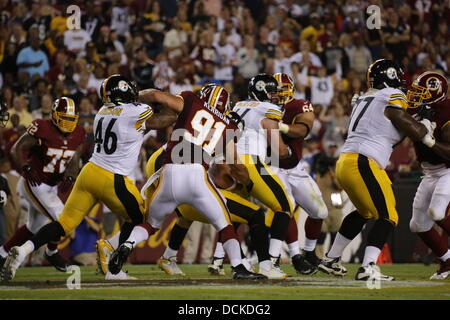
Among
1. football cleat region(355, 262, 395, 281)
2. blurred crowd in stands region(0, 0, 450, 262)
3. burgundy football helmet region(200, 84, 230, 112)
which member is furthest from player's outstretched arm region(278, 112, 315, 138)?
blurred crowd in stands region(0, 0, 450, 262)

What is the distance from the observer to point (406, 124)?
8344 mm

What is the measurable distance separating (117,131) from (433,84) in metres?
3.40

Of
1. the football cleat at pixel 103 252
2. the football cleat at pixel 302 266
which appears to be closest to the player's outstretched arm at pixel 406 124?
the football cleat at pixel 302 266

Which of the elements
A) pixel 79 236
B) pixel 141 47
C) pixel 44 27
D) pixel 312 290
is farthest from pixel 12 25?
pixel 312 290

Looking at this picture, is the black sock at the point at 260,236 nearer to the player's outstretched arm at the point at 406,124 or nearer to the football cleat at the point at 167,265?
the football cleat at the point at 167,265

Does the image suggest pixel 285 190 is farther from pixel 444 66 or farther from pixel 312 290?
pixel 444 66

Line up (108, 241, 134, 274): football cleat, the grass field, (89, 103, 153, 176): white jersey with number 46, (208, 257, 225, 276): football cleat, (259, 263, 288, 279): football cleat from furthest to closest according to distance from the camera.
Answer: (208, 257, 225, 276): football cleat < (259, 263, 288, 279): football cleat < (89, 103, 153, 176): white jersey with number 46 < (108, 241, 134, 274): football cleat < the grass field

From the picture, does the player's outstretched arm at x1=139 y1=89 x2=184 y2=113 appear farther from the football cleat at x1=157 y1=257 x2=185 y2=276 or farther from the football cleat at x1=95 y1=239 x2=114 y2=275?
the football cleat at x1=157 y1=257 x2=185 y2=276

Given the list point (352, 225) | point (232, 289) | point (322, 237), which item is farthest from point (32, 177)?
point (322, 237)

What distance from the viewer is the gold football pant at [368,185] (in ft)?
27.8

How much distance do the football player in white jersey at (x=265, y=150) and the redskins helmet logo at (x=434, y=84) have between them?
162 cm

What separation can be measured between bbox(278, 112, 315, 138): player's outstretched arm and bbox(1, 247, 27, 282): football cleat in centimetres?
303

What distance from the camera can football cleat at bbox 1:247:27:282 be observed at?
833 cm
